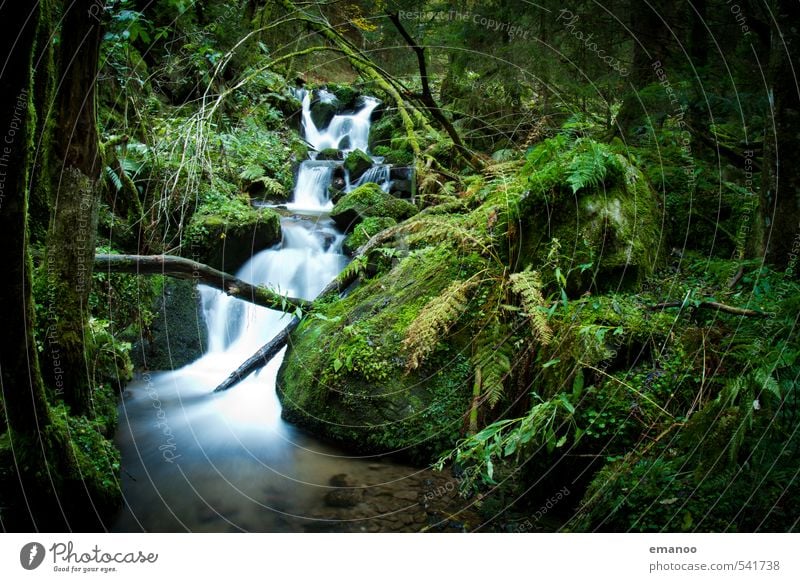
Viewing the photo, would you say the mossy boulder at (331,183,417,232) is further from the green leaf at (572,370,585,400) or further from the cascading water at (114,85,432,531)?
the green leaf at (572,370,585,400)

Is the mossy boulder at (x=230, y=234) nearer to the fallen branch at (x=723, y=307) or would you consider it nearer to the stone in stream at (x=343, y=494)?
the stone in stream at (x=343, y=494)

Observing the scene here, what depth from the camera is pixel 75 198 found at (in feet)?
10.1

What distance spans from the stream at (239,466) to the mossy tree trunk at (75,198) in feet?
3.14

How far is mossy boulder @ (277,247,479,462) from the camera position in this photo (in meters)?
3.83

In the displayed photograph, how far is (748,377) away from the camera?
79.0 inches

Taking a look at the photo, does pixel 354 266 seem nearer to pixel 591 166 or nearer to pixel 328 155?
pixel 591 166

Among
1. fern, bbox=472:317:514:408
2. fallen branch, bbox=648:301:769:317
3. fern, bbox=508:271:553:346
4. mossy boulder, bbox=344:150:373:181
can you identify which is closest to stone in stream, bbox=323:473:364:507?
fern, bbox=472:317:514:408

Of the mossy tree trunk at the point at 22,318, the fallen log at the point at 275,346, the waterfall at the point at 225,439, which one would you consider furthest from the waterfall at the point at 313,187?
the mossy tree trunk at the point at 22,318

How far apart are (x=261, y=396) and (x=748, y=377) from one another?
4176 mm

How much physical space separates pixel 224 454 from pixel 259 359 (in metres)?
1.21

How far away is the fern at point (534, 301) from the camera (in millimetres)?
2867

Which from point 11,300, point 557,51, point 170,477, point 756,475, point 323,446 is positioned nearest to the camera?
point 756,475

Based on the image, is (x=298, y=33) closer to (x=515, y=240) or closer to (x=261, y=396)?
(x=515, y=240)

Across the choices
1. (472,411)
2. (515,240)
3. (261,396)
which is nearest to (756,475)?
(472,411)
